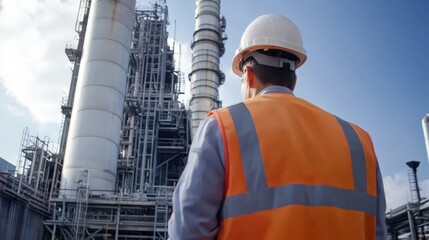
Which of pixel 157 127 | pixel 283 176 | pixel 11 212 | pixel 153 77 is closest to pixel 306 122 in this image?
pixel 283 176

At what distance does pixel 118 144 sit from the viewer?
19141 millimetres

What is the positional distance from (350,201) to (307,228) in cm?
24

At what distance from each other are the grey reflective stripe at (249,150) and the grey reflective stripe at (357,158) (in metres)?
0.41

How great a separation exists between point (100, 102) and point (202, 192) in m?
18.0

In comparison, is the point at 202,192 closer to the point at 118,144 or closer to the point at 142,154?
the point at 118,144

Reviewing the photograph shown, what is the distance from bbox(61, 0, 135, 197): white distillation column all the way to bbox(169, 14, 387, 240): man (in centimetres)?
1618

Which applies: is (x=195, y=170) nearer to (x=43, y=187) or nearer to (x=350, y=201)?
(x=350, y=201)

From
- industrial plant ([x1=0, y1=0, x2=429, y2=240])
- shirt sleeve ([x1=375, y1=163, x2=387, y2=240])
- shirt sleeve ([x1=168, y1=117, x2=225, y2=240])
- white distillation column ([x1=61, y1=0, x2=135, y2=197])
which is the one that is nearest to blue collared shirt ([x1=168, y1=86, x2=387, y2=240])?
shirt sleeve ([x1=168, y1=117, x2=225, y2=240])

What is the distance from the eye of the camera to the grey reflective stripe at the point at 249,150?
1.42m

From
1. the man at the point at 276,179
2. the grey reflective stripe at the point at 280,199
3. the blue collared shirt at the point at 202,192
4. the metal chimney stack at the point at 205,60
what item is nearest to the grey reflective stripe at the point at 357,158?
the man at the point at 276,179

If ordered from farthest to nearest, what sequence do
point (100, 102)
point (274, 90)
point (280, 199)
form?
point (100, 102) < point (274, 90) < point (280, 199)

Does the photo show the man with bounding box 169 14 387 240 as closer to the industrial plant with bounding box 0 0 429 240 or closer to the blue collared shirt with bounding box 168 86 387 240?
the blue collared shirt with bounding box 168 86 387 240

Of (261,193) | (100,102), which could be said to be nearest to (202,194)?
(261,193)

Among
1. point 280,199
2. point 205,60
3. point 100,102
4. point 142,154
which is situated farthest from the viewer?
point 205,60
